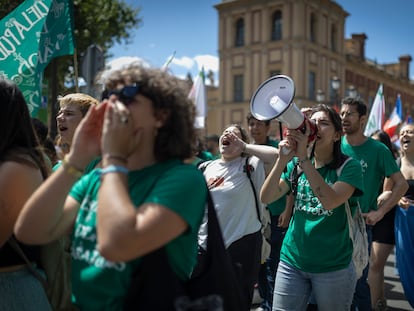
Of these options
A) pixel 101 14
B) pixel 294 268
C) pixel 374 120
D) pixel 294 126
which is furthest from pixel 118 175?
pixel 101 14

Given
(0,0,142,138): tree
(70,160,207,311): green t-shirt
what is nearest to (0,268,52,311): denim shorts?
(70,160,207,311): green t-shirt

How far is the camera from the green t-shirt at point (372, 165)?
4.86m

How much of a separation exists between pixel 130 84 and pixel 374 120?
9195mm

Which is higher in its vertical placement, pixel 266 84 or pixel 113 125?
pixel 266 84

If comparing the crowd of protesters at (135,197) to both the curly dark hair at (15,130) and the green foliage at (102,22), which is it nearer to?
the curly dark hair at (15,130)

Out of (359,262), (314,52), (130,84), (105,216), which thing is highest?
(314,52)

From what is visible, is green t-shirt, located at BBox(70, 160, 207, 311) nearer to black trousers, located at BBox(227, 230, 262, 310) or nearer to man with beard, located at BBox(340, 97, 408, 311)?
black trousers, located at BBox(227, 230, 262, 310)

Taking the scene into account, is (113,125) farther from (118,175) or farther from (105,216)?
(105,216)

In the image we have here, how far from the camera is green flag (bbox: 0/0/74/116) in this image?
4805 millimetres

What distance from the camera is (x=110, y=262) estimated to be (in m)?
1.74

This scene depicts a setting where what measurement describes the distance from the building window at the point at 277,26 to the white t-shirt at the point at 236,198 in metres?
38.0

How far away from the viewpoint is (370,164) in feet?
16.1

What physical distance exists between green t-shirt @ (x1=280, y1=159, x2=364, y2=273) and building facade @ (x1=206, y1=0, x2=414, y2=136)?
3616cm

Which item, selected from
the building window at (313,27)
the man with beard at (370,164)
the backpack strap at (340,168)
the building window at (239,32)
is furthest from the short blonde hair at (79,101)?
the building window at (313,27)
